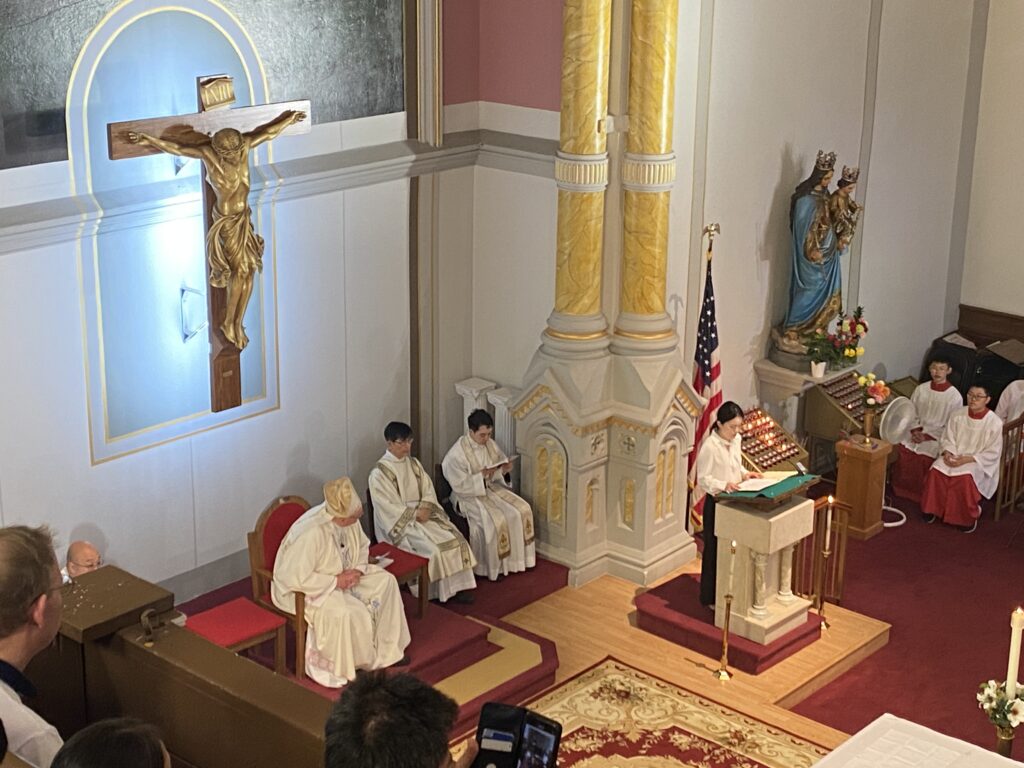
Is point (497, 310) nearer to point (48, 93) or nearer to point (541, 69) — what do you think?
point (541, 69)

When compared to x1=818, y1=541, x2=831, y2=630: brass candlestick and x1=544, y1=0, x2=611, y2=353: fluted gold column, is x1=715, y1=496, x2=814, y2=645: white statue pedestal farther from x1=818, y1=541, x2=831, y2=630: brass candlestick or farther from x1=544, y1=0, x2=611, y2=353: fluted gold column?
x1=544, y1=0, x2=611, y2=353: fluted gold column

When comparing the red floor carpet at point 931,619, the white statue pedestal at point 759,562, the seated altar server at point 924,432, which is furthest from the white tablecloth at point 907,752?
the seated altar server at point 924,432

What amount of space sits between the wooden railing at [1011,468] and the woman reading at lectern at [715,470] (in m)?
3.08

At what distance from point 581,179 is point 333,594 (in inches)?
122

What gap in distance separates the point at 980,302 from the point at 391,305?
639 centimetres

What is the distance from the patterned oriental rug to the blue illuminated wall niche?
274 cm

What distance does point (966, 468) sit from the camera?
11.8m

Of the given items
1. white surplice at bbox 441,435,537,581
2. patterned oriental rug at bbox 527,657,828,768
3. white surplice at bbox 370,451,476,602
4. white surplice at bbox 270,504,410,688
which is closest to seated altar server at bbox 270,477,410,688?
white surplice at bbox 270,504,410,688

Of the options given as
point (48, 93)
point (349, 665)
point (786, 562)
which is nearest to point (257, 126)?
point (48, 93)

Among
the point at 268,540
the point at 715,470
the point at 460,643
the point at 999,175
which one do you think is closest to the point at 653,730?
the point at 460,643

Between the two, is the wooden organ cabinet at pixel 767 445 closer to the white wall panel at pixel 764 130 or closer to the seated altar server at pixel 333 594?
the white wall panel at pixel 764 130

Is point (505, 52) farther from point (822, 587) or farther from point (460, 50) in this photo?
point (822, 587)

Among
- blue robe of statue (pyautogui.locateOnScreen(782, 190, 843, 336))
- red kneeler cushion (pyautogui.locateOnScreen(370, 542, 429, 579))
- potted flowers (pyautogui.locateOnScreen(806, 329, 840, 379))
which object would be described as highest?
blue robe of statue (pyautogui.locateOnScreen(782, 190, 843, 336))

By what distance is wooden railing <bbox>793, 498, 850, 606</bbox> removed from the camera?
32.6 ft
